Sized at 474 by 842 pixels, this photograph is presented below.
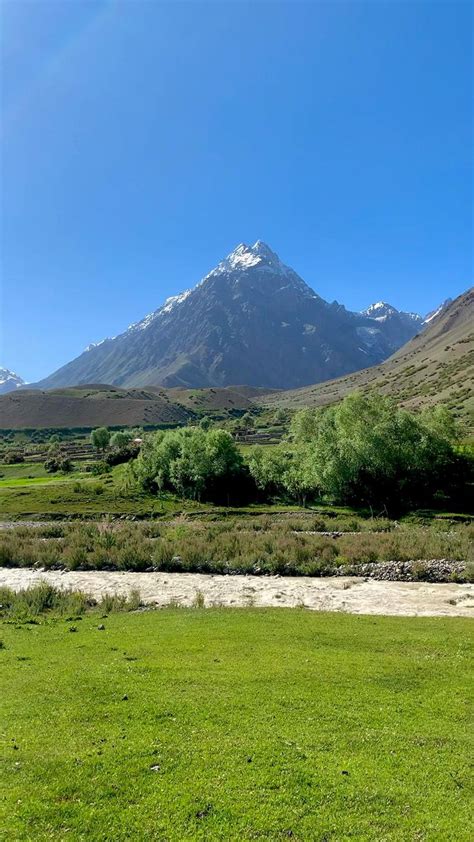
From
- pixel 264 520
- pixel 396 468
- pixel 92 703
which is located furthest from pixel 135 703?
pixel 396 468

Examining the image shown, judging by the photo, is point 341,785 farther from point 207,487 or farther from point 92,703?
point 207,487

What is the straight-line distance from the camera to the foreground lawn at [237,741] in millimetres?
8250

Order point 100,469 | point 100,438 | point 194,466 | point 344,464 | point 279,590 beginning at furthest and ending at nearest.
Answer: point 100,438, point 100,469, point 194,466, point 344,464, point 279,590

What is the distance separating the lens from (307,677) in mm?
14250

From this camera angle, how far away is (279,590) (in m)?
33.0

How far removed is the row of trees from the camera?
64.2 metres

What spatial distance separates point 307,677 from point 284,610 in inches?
458

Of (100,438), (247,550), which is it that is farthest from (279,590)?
(100,438)

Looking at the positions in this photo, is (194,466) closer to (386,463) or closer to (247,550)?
(386,463)

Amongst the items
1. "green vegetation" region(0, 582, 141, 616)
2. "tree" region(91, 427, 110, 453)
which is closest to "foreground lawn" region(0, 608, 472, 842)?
"green vegetation" region(0, 582, 141, 616)

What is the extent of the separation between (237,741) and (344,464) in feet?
185

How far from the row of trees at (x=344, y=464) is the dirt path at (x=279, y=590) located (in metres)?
31.3

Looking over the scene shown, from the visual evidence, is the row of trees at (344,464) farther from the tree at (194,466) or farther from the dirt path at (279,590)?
the dirt path at (279,590)

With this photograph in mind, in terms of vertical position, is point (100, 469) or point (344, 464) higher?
point (344, 464)
